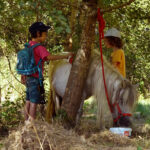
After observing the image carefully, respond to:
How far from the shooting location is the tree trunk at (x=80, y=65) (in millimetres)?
3609

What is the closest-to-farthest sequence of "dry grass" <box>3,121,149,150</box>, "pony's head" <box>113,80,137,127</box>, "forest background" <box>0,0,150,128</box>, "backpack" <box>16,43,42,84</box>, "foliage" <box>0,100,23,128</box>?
"dry grass" <box>3,121,149,150</box> < "backpack" <box>16,43,42,84</box> < "pony's head" <box>113,80,137,127</box> < "foliage" <box>0,100,23,128</box> < "forest background" <box>0,0,150,128</box>

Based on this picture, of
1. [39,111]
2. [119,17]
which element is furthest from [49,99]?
[119,17]

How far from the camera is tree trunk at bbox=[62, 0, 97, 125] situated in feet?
11.8

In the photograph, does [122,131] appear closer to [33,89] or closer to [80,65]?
[80,65]

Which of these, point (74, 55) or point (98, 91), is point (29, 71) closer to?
point (74, 55)

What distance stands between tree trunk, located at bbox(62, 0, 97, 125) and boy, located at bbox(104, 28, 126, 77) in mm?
779

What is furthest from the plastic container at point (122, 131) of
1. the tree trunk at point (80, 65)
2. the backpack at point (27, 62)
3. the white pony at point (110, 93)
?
the backpack at point (27, 62)

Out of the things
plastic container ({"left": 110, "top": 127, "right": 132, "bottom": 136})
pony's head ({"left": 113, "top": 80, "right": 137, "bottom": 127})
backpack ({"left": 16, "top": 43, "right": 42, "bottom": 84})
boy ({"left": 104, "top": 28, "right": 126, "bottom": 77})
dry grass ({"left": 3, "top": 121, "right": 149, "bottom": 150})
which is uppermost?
boy ({"left": 104, "top": 28, "right": 126, "bottom": 77})

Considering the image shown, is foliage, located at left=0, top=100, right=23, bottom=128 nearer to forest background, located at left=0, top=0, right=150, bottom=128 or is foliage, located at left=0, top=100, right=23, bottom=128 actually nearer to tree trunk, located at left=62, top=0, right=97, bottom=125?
forest background, located at left=0, top=0, right=150, bottom=128

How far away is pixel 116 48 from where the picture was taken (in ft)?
14.7

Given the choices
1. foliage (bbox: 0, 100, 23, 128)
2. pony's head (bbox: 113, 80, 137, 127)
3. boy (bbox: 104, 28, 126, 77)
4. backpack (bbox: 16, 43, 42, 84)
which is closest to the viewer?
backpack (bbox: 16, 43, 42, 84)

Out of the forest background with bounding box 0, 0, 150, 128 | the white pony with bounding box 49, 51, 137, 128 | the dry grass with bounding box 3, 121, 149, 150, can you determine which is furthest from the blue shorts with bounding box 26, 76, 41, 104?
the dry grass with bounding box 3, 121, 149, 150

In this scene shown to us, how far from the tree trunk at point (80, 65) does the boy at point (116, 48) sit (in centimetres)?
78

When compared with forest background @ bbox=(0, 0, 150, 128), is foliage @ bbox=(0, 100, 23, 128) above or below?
below
